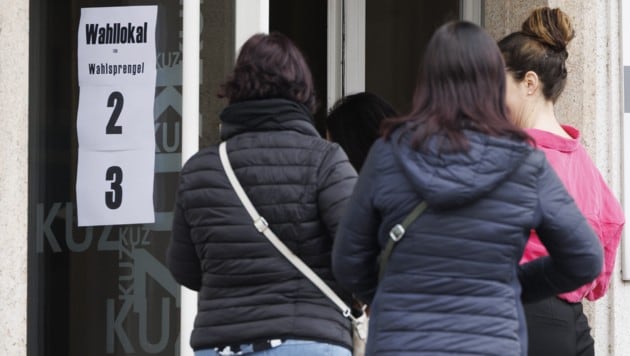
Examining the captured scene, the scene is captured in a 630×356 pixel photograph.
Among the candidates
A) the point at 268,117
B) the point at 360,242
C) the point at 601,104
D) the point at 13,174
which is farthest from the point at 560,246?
the point at 601,104

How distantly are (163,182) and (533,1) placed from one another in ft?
7.08

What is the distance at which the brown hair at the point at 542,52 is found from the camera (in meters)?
5.02

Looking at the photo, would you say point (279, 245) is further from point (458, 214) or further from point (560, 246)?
point (560, 246)

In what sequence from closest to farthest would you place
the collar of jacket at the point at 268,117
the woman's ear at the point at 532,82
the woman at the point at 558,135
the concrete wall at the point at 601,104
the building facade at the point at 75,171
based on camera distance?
the collar of jacket at the point at 268,117 → the woman at the point at 558,135 → the woman's ear at the point at 532,82 → the building facade at the point at 75,171 → the concrete wall at the point at 601,104

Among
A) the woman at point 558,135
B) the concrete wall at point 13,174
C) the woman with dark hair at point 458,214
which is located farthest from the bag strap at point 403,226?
the concrete wall at point 13,174

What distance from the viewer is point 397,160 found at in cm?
378

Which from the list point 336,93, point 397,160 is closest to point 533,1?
point 336,93

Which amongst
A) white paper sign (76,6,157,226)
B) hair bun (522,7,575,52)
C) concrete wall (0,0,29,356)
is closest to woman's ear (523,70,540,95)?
hair bun (522,7,575,52)

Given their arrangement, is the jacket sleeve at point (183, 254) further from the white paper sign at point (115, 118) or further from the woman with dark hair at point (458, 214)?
the white paper sign at point (115, 118)

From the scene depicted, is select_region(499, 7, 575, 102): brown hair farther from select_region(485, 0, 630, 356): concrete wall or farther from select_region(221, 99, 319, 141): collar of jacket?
select_region(485, 0, 630, 356): concrete wall

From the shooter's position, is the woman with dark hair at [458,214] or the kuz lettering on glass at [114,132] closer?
the woman with dark hair at [458,214]

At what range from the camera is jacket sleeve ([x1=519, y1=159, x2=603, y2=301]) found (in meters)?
3.79

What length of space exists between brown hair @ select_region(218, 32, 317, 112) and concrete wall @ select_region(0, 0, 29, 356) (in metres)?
1.66

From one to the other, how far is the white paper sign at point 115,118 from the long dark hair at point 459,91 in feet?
8.53
